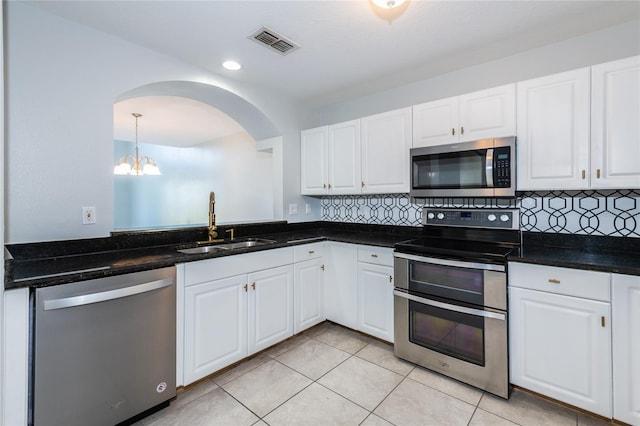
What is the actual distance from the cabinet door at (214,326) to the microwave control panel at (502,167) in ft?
6.42

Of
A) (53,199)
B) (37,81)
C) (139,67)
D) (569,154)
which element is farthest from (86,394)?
(569,154)

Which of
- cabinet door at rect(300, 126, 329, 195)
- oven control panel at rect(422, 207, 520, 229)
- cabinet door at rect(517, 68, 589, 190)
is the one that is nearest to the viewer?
cabinet door at rect(517, 68, 589, 190)

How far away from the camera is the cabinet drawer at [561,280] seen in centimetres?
159

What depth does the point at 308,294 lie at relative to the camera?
274cm

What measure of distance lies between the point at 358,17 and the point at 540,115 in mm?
1364

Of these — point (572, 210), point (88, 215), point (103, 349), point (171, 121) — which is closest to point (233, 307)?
point (103, 349)

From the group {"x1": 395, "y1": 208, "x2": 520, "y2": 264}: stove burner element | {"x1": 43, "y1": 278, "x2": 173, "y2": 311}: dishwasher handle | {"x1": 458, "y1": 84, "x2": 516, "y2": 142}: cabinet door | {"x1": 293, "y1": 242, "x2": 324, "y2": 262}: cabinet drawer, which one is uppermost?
{"x1": 458, "y1": 84, "x2": 516, "y2": 142}: cabinet door

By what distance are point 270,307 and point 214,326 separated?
19.6 inches

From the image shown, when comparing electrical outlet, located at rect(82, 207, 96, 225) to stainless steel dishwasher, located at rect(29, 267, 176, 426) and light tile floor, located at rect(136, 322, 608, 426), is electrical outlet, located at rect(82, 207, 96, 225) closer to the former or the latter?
stainless steel dishwasher, located at rect(29, 267, 176, 426)

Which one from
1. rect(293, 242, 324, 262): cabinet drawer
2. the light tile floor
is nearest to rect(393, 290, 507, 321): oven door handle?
the light tile floor

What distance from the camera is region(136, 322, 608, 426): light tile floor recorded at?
66.0 inches

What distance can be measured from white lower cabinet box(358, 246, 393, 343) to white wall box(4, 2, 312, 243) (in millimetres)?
1986

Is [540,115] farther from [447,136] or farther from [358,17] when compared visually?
[358,17]

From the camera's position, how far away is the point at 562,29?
199 cm
